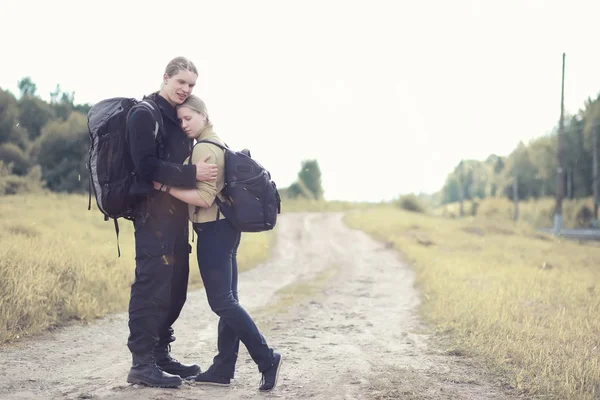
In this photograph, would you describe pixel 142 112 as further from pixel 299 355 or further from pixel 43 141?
pixel 43 141

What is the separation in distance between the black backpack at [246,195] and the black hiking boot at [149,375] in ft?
3.84

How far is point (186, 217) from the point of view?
4.26 metres

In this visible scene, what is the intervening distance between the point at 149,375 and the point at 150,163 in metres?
1.50

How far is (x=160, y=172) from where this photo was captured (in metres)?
3.91

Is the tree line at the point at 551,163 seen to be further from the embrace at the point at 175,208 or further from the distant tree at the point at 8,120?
the embrace at the point at 175,208

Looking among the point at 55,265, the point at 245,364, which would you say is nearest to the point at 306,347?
the point at 245,364

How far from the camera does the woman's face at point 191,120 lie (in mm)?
4059

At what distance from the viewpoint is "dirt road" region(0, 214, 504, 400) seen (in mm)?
4168

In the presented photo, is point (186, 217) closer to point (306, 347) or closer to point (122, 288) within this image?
point (306, 347)

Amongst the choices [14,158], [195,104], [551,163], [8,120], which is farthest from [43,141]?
[551,163]

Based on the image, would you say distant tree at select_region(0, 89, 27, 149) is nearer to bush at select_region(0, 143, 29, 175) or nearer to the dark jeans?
bush at select_region(0, 143, 29, 175)

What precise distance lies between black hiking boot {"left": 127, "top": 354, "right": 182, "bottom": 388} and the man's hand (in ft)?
4.45

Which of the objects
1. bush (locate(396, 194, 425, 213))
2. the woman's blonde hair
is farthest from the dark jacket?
bush (locate(396, 194, 425, 213))

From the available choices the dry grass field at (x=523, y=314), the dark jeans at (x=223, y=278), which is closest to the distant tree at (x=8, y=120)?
the dry grass field at (x=523, y=314)
